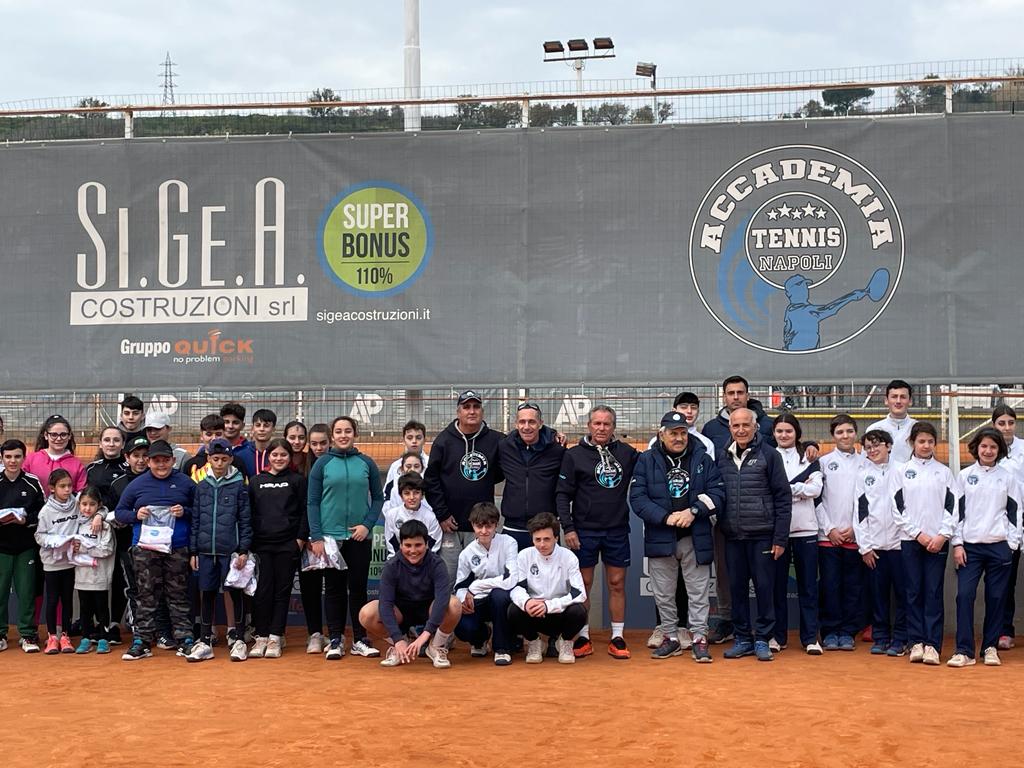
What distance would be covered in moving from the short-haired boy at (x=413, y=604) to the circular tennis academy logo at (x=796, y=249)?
3.70 meters

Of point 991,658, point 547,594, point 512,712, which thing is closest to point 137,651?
point 547,594

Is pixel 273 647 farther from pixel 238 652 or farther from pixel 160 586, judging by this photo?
pixel 160 586

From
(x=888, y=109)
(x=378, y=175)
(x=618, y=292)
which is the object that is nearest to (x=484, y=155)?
(x=378, y=175)

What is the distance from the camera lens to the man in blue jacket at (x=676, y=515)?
28.3 ft

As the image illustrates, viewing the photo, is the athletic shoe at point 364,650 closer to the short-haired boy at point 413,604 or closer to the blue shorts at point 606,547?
the short-haired boy at point 413,604

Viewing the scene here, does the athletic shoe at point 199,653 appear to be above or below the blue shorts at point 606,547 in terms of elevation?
Answer: below

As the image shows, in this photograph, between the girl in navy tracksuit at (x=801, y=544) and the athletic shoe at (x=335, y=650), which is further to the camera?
the girl in navy tracksuit at (x=801, y=544)

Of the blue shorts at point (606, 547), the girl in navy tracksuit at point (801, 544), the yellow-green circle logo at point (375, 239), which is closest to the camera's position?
the girl in navy tracksuit at point (801, 544)

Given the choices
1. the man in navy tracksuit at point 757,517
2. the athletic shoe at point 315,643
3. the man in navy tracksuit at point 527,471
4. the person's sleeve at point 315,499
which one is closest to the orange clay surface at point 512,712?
the athletic shoe at point 315,643

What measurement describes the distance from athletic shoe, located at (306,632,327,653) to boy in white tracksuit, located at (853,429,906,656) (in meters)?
3.97

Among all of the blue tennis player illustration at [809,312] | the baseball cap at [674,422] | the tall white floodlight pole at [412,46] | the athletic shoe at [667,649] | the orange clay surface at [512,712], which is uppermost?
the tall white floodlight pole at [412,46]

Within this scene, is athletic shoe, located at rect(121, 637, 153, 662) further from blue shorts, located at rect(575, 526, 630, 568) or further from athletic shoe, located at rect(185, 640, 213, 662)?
blue shorts, located at rect(575, 526, 630, 568)

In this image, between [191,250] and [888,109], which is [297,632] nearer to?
[191,250]

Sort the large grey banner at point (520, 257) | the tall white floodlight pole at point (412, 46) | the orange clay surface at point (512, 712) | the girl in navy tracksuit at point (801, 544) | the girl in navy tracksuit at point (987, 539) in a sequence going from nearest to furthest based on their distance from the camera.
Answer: the orange clay surface at point (512, 712), the girl in navy tracksuit at point (987, 539), the girl in navy tracksuit at point (801, 544), the large grey banner at point (520, 257), the tall white floodlight pole at point (412, 46)
